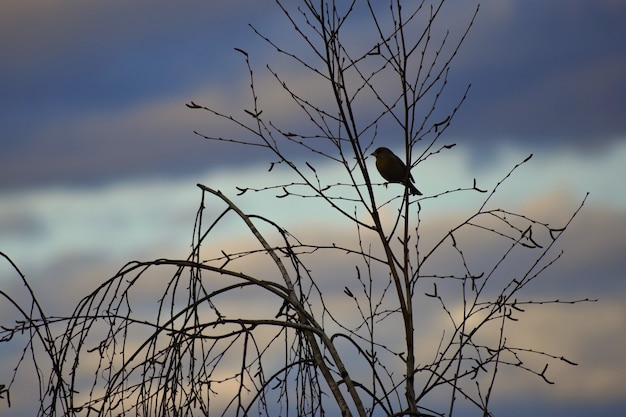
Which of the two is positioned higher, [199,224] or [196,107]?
[196,107]

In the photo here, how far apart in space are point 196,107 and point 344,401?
1.79 meters

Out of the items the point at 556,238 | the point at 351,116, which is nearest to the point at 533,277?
the point at 556,238

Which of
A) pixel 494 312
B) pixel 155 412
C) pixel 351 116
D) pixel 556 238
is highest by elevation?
pixel 351 116

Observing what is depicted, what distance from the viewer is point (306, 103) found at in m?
4.75

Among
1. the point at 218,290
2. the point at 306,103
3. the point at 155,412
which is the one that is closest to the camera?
the point at 155,412

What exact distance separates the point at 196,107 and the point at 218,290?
1.06 m

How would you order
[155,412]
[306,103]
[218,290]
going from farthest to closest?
[306,103], [218,290], [155,412]

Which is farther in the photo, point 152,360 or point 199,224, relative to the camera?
point 199,224

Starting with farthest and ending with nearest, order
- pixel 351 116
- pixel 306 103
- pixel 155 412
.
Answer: pixel 306 103 < pixel 351 116 < pixel 155 412

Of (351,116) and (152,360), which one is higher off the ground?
(351,116)

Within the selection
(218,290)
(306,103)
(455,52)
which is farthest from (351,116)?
(218,290)

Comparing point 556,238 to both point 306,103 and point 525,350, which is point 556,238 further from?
point 306,103

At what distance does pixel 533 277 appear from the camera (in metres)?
4.40

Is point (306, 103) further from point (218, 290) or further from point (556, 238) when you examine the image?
point (556, 238)
